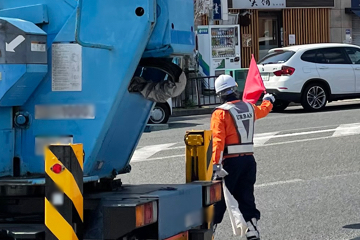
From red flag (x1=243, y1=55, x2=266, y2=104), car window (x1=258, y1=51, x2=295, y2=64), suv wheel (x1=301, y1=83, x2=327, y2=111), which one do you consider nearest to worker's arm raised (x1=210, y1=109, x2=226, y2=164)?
red flag (x1=243, y1=55, x2=266, y2=104)

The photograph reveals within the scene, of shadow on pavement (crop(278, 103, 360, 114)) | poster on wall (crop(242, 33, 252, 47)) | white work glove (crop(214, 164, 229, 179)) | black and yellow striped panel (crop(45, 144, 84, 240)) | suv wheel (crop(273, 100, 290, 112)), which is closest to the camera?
black and yellow striped panel (crop(45, 144, 84, 240))

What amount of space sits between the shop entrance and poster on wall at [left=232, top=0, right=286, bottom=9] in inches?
24.0

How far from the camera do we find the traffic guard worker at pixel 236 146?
6.62m

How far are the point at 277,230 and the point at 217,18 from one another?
19869mm

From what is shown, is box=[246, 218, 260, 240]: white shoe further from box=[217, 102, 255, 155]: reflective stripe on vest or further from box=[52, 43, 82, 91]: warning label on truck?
box=[52, 43, 82, 91]: warning label on truck

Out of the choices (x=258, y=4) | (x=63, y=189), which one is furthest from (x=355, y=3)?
(x=63, y=189)

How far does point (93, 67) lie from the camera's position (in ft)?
14.9

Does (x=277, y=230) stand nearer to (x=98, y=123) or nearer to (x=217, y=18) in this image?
(x=98, y=123)

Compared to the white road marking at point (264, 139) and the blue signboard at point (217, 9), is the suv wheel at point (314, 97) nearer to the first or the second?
the white road marking at point (264, 139)

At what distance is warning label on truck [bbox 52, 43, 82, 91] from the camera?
4.52m

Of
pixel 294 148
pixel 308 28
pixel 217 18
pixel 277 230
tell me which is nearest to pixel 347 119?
pixel 294 148

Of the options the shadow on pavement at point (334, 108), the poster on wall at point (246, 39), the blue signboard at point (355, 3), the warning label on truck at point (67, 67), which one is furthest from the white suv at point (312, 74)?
the warning label on truck at point (67, 67)

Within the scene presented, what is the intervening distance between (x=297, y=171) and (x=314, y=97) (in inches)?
342

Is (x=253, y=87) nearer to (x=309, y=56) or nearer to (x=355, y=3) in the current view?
(x=309, y=56)
